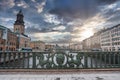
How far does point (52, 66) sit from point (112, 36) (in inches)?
1930

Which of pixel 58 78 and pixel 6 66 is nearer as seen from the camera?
pixel 58 78

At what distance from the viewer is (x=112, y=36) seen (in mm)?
49750

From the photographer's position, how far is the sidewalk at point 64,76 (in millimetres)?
3994

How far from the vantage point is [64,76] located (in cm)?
420

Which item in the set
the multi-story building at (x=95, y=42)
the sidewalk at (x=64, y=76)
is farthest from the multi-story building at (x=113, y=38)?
the sidewalk at (x=64, y=76)

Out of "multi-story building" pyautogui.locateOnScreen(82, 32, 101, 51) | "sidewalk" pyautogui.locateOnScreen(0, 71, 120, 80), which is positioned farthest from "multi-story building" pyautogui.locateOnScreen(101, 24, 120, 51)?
"sidewalk" pyautogui.locateOnScreen(0, 71, 120, 80)

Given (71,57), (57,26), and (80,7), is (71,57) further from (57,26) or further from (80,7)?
(57,26)

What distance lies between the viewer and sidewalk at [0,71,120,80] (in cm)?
399

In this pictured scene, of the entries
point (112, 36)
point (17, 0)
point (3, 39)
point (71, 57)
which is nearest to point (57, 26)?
point (17, 0)

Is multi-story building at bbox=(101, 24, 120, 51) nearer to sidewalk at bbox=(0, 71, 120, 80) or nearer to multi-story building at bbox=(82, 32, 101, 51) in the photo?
multi-story building at bbox=(82, 32, 101, 51)

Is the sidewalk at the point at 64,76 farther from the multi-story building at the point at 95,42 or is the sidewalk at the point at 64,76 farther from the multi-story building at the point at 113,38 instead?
the multi-story building at the point at 95,42

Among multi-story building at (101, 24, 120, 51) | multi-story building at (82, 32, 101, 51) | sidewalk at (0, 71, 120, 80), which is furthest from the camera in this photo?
multi-story building at (82, 32, 101, 51)

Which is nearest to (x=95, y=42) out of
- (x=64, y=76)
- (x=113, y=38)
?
(x=113, y=38)

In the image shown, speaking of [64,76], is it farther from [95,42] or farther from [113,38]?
[95,42]
